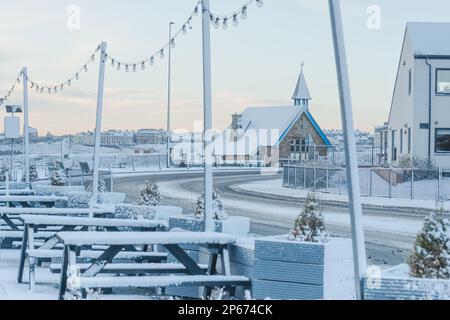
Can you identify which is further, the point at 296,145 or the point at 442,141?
the point at 296,145

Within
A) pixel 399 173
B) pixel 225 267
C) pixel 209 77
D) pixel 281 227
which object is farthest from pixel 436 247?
pixel 399 173

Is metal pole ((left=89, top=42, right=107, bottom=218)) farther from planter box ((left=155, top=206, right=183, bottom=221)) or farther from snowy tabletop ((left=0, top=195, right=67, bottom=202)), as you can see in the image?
planter box ((left=155, top=206, right=183, bottom=221))

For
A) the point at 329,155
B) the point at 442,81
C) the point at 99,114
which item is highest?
the point at 442,81

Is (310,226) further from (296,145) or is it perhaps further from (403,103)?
(296,145)

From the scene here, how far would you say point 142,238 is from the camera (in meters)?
8.87

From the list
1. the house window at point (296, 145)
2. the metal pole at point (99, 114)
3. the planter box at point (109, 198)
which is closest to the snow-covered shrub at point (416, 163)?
the house window at point (296, 145)

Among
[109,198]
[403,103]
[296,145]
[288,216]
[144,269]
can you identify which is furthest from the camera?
[296,145]

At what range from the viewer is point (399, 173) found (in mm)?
33438

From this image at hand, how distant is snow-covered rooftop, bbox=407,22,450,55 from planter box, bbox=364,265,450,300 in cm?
3210

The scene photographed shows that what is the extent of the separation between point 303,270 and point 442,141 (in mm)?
31314

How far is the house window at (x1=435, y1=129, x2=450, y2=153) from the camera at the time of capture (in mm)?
37969

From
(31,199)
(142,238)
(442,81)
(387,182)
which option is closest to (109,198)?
(31,199)

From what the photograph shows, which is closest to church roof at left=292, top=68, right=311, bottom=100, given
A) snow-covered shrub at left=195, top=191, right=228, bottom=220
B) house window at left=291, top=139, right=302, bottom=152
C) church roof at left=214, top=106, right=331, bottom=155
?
church roof at left=214, top=106, right=331, bottom=155
